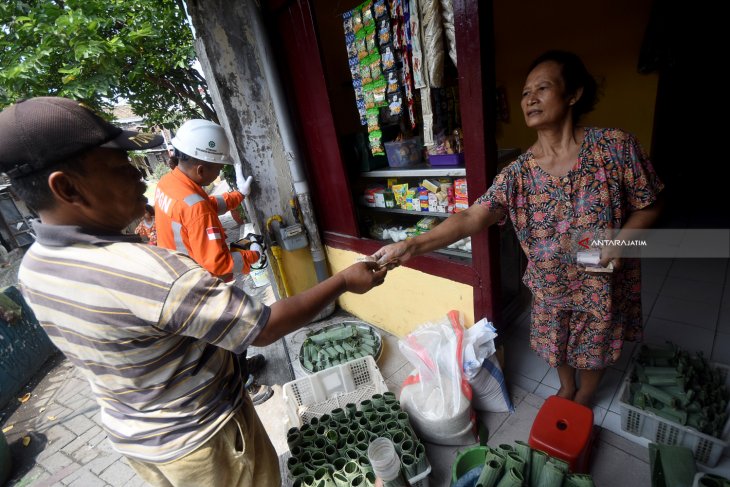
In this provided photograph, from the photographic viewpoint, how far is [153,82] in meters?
5.69

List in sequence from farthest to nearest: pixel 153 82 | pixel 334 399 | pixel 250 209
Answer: pixel 153 82
pixel 250 209
pixel 334 399

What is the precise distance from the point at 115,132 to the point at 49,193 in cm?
26

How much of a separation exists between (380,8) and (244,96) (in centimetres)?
160

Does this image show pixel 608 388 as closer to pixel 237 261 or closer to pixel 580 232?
pixel 580 232

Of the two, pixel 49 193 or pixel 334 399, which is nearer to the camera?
pixel 49 193

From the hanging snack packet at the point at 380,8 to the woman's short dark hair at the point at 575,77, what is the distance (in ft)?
3.69

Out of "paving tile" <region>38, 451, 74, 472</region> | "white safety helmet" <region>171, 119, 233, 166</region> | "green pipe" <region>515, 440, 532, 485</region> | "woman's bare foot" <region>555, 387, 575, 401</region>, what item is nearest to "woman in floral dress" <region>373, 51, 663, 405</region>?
"woman's bare foot" <region>555, 387, 575, 401</region>

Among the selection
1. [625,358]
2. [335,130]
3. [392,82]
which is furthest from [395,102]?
[625,358]

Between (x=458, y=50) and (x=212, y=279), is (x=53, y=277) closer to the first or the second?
(x=212, y=279)

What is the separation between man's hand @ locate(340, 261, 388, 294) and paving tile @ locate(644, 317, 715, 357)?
8.78 ft

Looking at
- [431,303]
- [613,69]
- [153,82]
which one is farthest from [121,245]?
[153,82]

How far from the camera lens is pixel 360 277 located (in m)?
1.48

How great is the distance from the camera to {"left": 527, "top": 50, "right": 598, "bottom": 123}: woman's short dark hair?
59.8 inches

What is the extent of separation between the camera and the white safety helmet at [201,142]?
249 centimetres
